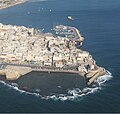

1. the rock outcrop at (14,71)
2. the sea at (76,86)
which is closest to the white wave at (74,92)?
the sea at (76,86)

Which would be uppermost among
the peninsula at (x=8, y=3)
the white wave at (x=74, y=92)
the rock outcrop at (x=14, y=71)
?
the peninsula at (x=8, y=3)

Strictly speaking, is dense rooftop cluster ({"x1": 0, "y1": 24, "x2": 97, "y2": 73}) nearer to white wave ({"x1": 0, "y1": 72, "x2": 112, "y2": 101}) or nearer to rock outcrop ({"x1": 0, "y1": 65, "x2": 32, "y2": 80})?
rock outcrop ({"x1": 0, "y1": 65, "x2": 32, "y2": 80})

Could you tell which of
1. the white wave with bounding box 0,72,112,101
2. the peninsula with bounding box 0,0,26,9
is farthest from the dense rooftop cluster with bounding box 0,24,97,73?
the peninsula with bounding box 0,0,26,9

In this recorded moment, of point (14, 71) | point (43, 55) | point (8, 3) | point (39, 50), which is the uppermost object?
point (8, 3)

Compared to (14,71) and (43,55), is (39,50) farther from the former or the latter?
(14,71)

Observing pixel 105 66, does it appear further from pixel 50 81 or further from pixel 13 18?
pixel 13 18

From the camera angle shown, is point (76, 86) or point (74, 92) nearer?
point (74, 92)

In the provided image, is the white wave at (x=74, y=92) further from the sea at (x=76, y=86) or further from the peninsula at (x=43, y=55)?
the peninsula at (x=43, y=55)

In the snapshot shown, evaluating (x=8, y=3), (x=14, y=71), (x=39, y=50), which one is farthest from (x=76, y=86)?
(x=8, y=3)
